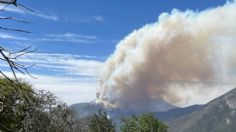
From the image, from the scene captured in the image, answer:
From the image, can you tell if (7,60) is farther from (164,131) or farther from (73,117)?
(164,131)

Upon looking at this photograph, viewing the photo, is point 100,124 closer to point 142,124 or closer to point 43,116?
point 142,124

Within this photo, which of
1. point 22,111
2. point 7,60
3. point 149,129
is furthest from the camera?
point 149,129

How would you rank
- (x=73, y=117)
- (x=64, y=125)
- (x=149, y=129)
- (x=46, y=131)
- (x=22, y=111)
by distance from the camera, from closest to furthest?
(x=22, y=111)
(x=46, y=131)
(x=64, y=125)
(x=73, y=117)
(x=149, y=129)

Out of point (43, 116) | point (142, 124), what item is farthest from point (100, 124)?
point (43, 116)

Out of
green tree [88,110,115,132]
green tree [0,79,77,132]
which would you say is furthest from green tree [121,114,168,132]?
green tree [0,79,77,132]

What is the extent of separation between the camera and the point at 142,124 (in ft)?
616

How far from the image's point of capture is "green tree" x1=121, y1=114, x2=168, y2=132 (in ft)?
612

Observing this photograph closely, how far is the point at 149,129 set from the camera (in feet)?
613

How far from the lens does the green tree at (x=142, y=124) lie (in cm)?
18662

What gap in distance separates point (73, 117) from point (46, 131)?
30949mm

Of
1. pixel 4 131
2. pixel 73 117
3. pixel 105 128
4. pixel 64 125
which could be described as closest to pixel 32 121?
pixel 64 125

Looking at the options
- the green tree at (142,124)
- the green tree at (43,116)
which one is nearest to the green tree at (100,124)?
the green tree at (142,124)

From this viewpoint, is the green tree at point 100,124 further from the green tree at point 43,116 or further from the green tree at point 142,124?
the green tree at point 43,116

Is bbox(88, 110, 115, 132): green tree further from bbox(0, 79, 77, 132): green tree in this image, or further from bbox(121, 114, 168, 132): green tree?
bbox(0, 79, 77, 132): green tree
